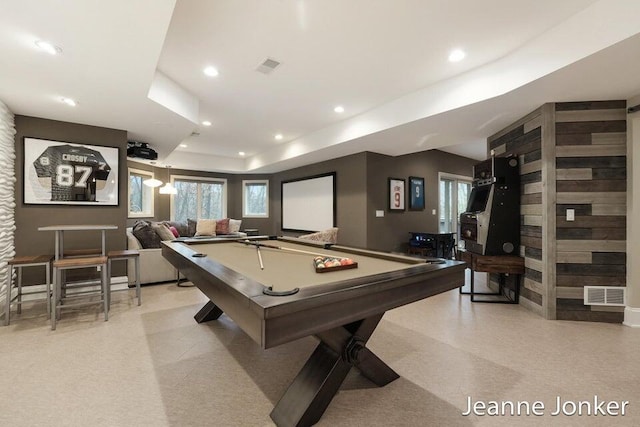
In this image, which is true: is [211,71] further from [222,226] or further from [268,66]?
[222,226]

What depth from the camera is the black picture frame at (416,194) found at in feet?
19.6

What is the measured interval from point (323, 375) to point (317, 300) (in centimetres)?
73

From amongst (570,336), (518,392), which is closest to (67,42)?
(518,392)

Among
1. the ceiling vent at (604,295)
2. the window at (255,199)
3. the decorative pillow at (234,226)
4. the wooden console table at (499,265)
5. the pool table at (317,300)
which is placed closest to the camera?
the pool table at (317,300)

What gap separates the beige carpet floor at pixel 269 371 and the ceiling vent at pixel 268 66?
2657 millimetres

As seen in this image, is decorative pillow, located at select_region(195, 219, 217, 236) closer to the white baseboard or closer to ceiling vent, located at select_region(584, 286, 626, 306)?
ceiling vent, located at select_region(584, 286, 626, 306)

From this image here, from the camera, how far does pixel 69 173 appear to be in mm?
3799

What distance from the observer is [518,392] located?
1.80m

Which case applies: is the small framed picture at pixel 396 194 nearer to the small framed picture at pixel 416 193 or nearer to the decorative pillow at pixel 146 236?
the small framed picture at pixel 416 193

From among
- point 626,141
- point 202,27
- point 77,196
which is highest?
point 202,27

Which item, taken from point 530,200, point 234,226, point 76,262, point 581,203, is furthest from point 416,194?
point 76,262

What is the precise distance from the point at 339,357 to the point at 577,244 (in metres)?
2.98

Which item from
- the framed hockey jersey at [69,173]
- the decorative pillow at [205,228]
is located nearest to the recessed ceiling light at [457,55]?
the framed hockey jersey at [69,173]

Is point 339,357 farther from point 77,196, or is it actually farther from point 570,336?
point 77,196
